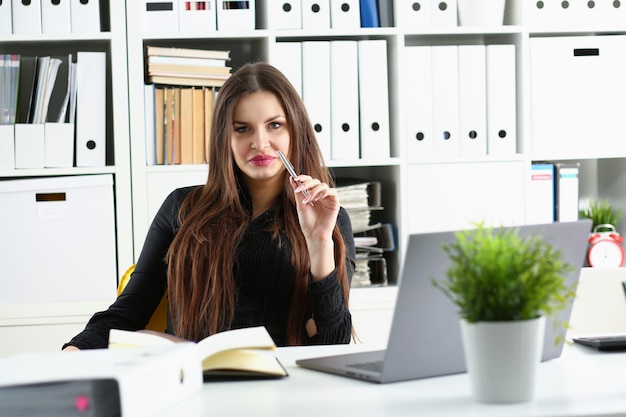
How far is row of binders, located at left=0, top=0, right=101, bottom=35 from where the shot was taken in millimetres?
2703

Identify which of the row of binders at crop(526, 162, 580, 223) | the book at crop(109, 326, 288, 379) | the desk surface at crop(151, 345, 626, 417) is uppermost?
the row of binders at crop(526, 162, 580, 223)

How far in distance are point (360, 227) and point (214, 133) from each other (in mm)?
950

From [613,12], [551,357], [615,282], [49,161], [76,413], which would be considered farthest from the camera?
[613,12]

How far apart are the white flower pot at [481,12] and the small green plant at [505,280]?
6.73 feet

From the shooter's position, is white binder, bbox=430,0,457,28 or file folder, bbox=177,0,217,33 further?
white binder, bbox=430,0,457,28

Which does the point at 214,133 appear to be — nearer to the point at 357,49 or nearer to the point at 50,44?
the point at 357,49

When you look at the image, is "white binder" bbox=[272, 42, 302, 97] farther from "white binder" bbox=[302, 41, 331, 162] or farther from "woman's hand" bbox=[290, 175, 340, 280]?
"woman's hand" bbox=[290, 175, 340, 280]

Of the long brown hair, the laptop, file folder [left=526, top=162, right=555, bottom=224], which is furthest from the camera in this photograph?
file folder [left=526, top=162, right=555, bottom=224]

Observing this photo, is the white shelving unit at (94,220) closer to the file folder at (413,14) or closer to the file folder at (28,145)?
the file folder at (28,145)

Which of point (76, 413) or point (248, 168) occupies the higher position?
point (248, 168)

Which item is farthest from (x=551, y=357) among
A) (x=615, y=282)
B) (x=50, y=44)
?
(x=50, y=44)

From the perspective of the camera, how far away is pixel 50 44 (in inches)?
116

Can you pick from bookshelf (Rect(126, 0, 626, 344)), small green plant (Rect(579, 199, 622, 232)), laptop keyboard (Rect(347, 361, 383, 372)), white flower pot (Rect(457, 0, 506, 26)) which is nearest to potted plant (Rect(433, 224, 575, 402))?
laptop keyboard (Rect(347, 361, 383, 372))

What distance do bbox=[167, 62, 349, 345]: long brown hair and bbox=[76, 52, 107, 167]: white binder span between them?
31.5 inches
